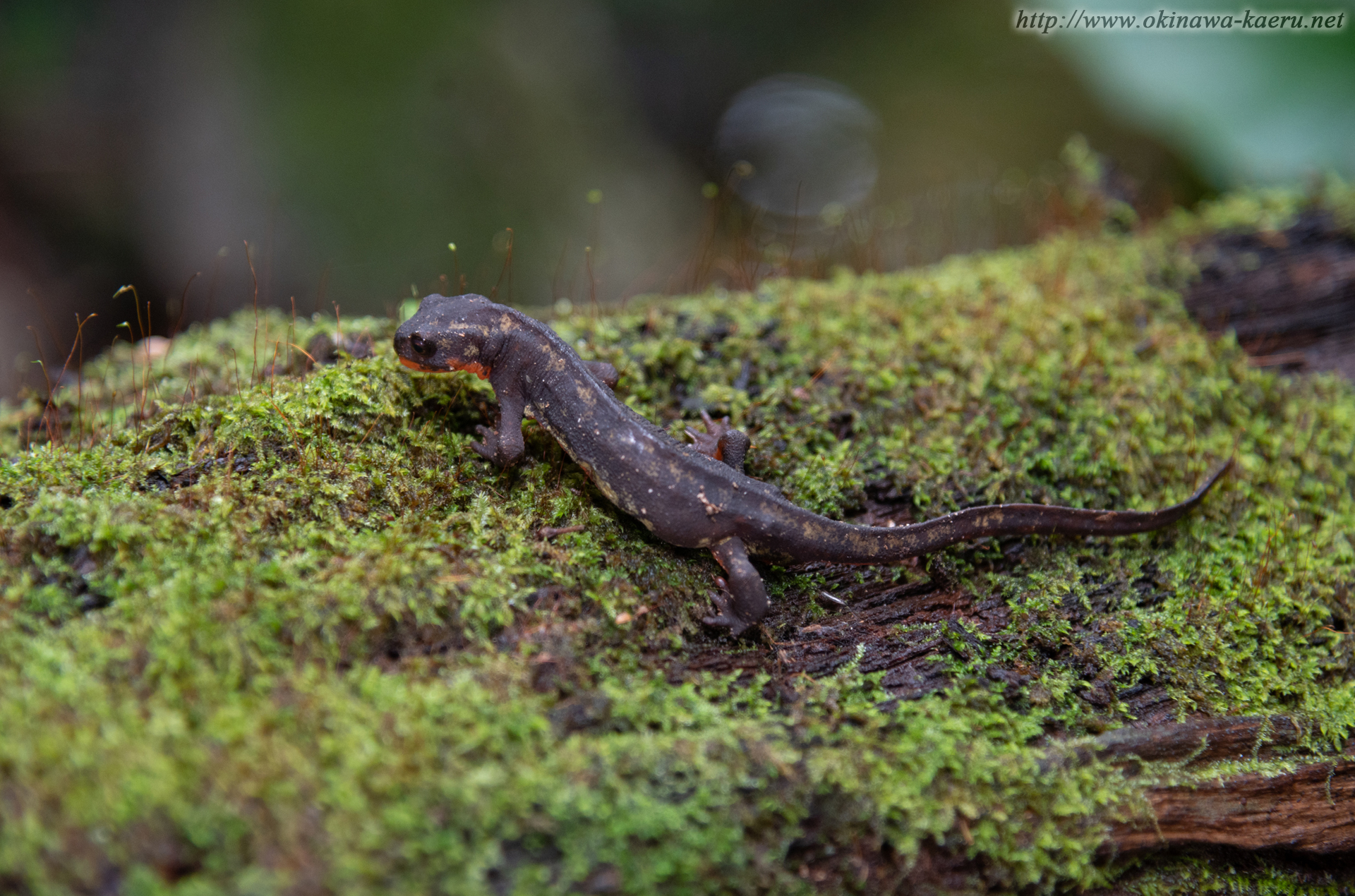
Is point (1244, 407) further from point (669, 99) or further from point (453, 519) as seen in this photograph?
point (669, 99)

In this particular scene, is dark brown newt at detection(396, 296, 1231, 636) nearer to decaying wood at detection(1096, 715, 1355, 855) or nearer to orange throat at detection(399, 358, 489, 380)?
orange throat at detection(399, 358, 489, 380)

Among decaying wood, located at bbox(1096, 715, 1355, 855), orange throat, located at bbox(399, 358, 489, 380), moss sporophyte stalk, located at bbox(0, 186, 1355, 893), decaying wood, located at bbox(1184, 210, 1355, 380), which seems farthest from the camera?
decaying wood, located at bbox(1184, 210, 1355, 380)

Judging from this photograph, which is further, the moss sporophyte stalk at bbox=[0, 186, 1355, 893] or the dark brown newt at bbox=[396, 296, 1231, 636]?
the dark brown newt at bbox=[396, 296, 1231, 636]

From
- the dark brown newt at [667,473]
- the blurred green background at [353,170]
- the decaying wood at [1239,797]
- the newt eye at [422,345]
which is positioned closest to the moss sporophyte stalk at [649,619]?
the decaying wood at [1239,797]

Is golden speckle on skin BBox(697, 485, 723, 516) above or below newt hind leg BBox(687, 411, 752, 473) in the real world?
below

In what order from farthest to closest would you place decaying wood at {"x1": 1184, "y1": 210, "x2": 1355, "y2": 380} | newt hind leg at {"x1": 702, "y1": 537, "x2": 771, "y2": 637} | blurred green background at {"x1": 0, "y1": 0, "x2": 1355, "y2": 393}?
blurred green background at {"x1": 0, "y1": 0, "x2": 1355, "y2": 393}, decaying wood at {"x1": 1184, "y1": 210, "x2": 1355, "y2": 380}, newt hind leg at {"x1": 702, "y1": 537, "x2": 771, "y2": 637}

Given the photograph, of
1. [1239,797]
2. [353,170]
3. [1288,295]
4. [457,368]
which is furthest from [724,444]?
[353,170]

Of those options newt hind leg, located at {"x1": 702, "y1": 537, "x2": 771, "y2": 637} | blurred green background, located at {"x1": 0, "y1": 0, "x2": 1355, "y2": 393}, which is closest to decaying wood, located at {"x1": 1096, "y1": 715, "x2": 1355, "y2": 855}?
newt hind leg, located at {"x1": 702, "y1": 537, "x2": 771, "y2": 637}
